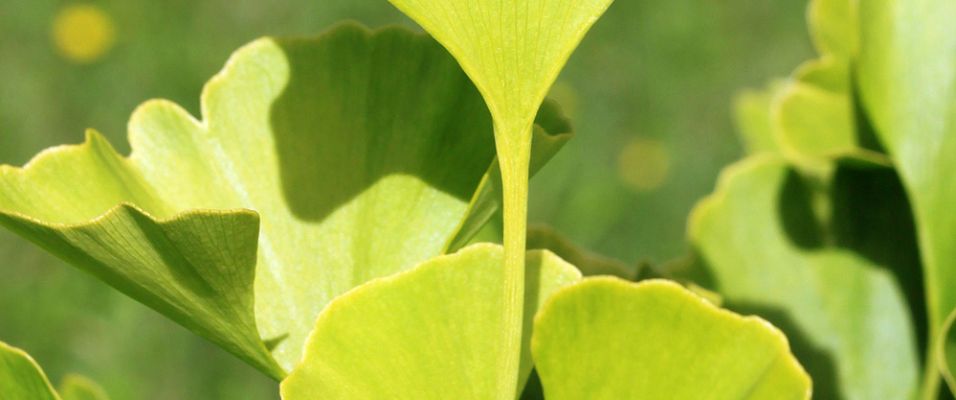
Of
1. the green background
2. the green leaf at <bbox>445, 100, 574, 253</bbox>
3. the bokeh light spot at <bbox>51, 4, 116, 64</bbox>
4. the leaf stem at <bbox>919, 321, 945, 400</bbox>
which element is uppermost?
the green leaf at <bbox>445, 100, 574, 253</bbox>

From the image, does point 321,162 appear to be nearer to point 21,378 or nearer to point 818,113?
point 21,378

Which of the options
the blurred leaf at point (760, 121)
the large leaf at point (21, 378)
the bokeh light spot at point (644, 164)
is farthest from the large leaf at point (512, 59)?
the bokeh light spot at point (644, 164)

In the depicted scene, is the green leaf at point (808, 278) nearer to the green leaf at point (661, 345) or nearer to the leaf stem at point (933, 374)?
the leaf stem at point (933, 374)

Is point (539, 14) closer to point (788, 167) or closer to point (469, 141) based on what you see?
point (469, 141)

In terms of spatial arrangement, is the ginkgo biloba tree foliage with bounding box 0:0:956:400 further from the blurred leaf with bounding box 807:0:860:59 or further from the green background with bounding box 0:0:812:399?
the green background with bounding box 0:0:812:399

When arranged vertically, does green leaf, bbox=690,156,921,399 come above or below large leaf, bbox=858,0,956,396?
below

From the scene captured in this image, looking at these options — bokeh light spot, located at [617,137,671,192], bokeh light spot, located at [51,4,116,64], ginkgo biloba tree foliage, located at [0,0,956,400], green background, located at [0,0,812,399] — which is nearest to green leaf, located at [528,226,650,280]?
ginkgo biloba tree foliage, located at [0,0,956,400]

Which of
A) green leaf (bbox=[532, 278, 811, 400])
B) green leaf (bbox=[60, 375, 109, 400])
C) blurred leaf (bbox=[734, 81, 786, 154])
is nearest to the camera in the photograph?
green leaf (bbox=[532, 278, 811, 400])
